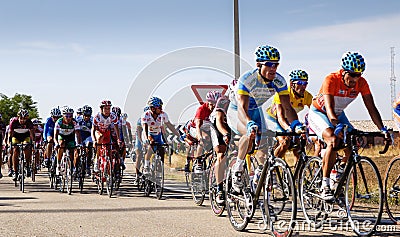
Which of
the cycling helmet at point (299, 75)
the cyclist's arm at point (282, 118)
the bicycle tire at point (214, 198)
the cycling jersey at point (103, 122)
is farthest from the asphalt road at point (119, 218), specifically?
the cycling helmet at point (299, 75)

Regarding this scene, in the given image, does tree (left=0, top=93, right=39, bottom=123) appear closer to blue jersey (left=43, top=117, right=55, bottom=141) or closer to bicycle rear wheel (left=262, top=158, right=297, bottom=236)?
blue jersey (left=43, top=117, right=55, bottom=141)

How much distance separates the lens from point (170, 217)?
9.50 m

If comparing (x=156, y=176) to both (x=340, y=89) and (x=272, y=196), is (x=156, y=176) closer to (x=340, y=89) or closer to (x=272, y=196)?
(x=272, y=196)

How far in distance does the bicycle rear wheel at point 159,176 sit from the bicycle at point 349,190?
4.58 meters

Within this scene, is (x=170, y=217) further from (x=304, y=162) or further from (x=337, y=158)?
(x=337, y=158)

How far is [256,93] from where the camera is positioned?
328 inches

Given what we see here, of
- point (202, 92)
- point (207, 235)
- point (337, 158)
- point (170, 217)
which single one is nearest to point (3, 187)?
point (202, 92)

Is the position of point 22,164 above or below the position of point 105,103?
below

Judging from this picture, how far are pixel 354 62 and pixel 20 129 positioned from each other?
1078 centimetres

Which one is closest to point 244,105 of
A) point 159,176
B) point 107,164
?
point 159,176

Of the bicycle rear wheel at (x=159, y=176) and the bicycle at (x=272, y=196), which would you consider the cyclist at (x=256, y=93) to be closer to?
the bicycle at (x=272, y=196)

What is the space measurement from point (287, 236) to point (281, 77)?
8.23 feet

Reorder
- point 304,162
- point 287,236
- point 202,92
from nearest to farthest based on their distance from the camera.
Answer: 1. point 287,236
2. point 304,162
3. point 202,92

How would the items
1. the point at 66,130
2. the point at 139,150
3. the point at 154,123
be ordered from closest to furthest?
1. the point at 154,123
2. the point at 139,150
3. the point at 66,130
